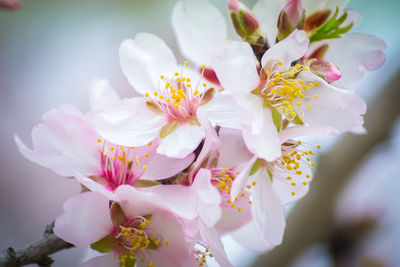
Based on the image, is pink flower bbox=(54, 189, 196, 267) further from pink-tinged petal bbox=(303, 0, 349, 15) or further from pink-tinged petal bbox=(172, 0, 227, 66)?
pink-tinged petal bbox=(303, 0, 349, 15)

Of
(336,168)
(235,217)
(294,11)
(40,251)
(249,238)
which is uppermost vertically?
(294,11)

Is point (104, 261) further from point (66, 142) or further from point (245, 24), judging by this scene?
point (245, 24)

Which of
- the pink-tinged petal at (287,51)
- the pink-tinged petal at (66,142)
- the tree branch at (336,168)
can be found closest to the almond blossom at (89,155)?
the pink-tinged petal at (66,142)

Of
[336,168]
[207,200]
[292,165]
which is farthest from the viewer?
[336,168]

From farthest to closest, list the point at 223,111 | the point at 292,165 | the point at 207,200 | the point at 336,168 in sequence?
the point at 336,168 < the point at 292,165 < the point at 223,111 < the point at 207,200

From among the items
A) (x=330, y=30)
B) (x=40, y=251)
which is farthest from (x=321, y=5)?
(x=40, y=251)

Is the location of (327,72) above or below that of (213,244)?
above

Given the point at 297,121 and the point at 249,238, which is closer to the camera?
the point at 297,121
